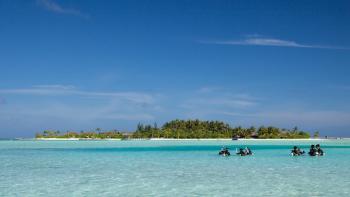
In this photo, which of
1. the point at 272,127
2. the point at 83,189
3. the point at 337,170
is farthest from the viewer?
the point at 272,127

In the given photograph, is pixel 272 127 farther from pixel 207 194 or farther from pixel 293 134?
pixel 207 194

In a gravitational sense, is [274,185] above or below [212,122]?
below

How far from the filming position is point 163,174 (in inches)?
1220

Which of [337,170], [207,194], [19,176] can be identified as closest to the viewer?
[207,194]

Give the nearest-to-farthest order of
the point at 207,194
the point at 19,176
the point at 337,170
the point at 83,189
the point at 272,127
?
1. the point at 207,194
2. the point at 83,189
3. the point at 19,176
4. the point at 337,170
5. the point at 272,127

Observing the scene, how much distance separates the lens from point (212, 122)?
193875 millimetres

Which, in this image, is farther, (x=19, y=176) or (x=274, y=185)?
(x=19, y=176)

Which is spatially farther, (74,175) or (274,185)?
(74,175)

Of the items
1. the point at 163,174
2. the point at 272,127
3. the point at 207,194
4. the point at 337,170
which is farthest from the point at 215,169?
the point at 272,127

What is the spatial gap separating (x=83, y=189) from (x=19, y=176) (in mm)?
8096

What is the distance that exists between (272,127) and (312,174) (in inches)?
6326

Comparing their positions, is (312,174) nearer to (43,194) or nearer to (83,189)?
(83,189)

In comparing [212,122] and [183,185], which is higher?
[212,122]

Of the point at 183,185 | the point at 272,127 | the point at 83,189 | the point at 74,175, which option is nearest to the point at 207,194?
the point at 183,185
